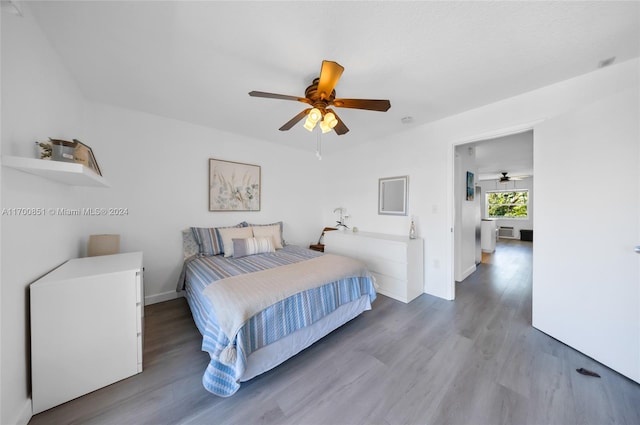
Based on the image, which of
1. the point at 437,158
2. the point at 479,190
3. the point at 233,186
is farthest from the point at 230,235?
the point at 479,190

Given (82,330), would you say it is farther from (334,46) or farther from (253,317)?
(334,46)

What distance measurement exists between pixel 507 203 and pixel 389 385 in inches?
398

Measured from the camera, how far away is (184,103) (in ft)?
7.89

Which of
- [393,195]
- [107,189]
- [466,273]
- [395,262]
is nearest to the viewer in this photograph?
[107,189]

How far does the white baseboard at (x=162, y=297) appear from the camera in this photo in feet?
8.71

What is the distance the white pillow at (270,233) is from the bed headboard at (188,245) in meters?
0.78

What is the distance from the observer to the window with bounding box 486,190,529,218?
815 centimetres

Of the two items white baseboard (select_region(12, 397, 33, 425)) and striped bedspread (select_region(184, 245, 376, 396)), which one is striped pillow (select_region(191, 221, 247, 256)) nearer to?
striped bedspread (select_region(184, 245, 376, 396))

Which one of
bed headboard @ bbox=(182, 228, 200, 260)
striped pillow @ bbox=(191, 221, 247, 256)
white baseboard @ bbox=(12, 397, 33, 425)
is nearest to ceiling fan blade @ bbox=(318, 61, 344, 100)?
striped pillow @ bbox=(191, 221, 247, 256)

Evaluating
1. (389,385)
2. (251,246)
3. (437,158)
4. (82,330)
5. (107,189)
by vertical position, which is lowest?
(389,385)

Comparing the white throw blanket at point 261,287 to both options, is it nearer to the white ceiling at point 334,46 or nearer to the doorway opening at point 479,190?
the white ceiling at point 334,46

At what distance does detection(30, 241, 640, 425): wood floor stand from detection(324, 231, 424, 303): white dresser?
614 mm

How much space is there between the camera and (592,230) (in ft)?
5.70

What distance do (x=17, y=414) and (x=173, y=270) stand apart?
1.76 m
